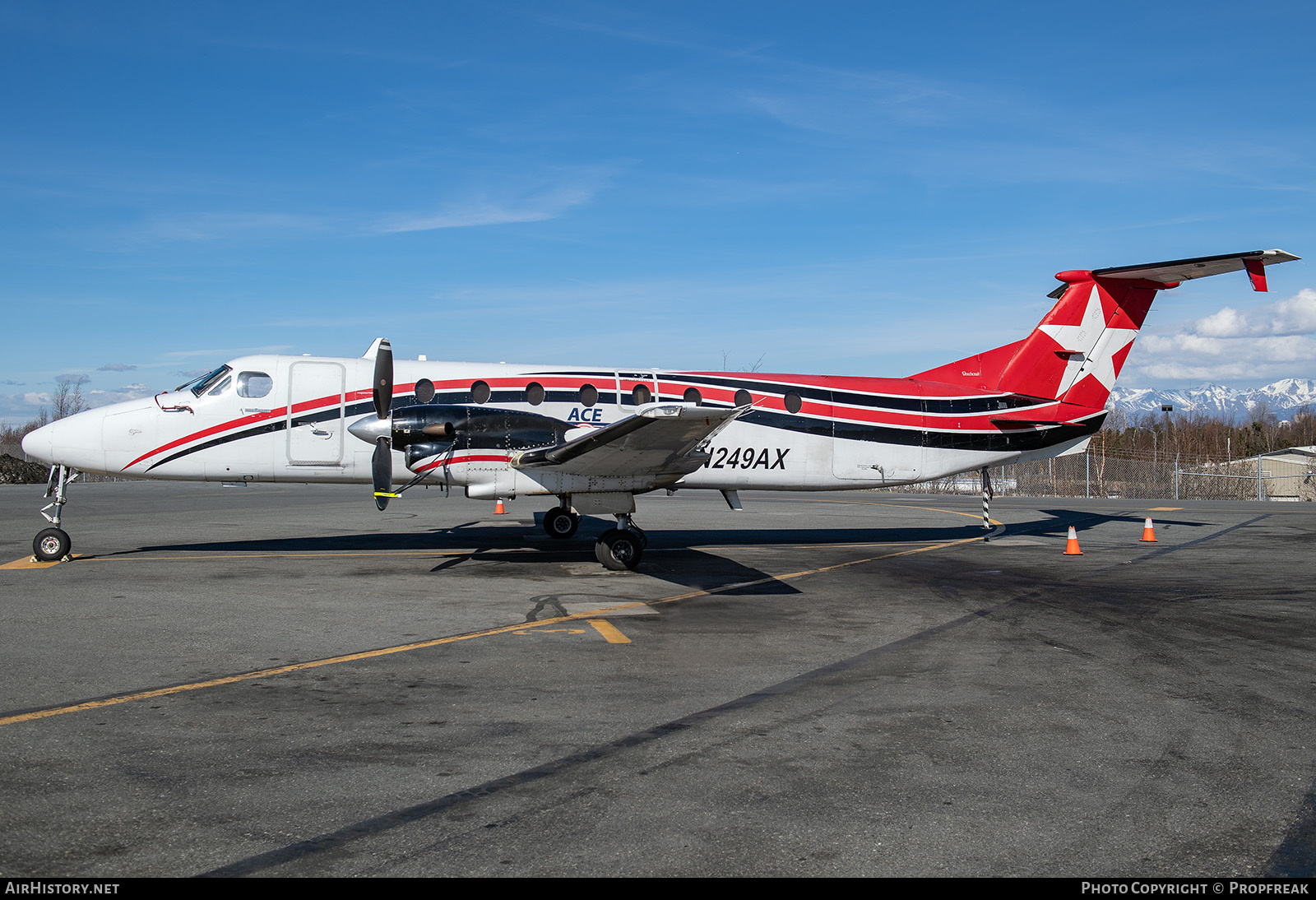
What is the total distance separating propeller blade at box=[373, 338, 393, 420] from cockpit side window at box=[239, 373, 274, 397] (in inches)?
80.9

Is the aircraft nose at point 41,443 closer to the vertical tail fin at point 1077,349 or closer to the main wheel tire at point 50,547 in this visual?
the main wheel tire at point 50,547

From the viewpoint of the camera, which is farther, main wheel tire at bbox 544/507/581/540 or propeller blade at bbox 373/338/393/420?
main wheel tire at bbox 544/507/581/540

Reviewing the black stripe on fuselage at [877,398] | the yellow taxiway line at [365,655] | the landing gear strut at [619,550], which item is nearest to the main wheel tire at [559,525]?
the black stripe on fuselage at [877,398]

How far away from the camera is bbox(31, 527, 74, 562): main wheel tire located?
44.9 ft

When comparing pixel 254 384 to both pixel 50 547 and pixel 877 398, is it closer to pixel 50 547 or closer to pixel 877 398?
pixel 50 547

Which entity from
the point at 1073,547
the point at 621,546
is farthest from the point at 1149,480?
the point at 621,546

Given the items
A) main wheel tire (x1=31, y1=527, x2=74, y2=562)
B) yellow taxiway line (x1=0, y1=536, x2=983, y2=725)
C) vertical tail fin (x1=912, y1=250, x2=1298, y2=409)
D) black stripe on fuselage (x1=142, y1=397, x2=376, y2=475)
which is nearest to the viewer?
yellow taxiway line (x1=0, y1=536, x2=983, y2=725)

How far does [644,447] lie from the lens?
1318 centimetres

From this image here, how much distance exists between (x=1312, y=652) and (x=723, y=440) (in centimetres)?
938

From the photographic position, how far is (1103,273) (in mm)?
18188

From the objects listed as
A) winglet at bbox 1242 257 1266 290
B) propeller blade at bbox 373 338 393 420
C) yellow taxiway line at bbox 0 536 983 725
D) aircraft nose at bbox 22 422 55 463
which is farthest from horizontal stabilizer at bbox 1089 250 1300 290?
aircraft nose at bbox 22 422 55 463

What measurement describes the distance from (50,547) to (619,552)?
29.6 ft

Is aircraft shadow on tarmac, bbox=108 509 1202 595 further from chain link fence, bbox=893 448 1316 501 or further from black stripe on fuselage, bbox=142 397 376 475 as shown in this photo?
chain link fence, bbox=893 448 1316 501

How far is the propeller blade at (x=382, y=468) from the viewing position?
1377 cm
